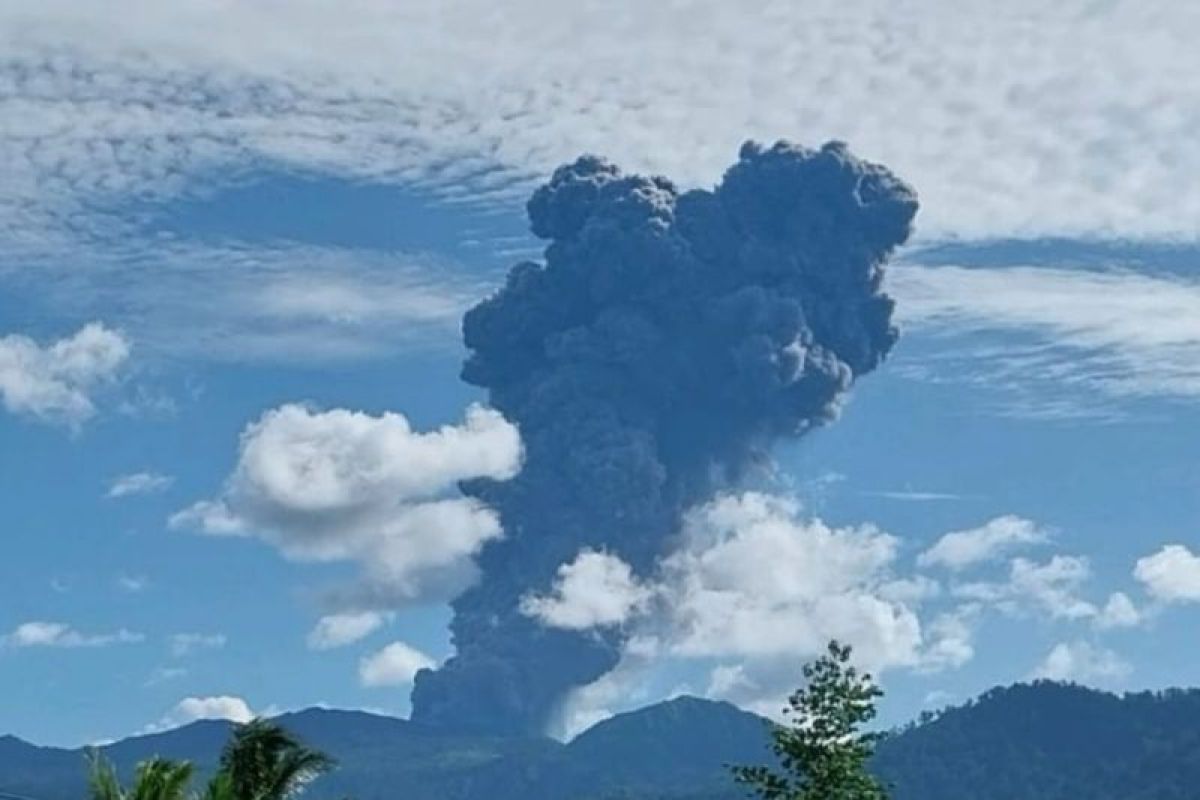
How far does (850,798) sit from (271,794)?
11666 millimetres

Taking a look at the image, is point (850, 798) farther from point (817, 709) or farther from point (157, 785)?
point (157, 785)

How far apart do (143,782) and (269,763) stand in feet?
18.0

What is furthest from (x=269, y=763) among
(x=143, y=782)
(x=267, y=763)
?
(x=143, y=782)

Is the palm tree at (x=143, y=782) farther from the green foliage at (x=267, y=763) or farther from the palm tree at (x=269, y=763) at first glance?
the palm tree at (x=269, y=763)

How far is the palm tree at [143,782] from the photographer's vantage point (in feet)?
108

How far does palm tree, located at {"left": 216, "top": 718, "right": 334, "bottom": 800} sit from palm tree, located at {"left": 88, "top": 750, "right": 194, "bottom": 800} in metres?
3.56

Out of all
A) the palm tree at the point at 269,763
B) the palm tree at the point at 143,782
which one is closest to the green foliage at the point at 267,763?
the palm tree at the point at 269,763

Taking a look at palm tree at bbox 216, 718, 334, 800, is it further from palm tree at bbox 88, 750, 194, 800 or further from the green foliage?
palm tree at bbox 88, 750, 194, 800

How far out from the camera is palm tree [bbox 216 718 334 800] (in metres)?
38.0

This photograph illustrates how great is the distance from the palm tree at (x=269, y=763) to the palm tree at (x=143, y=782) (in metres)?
3.56

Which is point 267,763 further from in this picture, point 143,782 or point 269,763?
point 143,782

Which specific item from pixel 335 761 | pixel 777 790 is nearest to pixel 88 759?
pixel 335 761

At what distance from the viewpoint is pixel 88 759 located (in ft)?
111

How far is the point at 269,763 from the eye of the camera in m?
38.3
